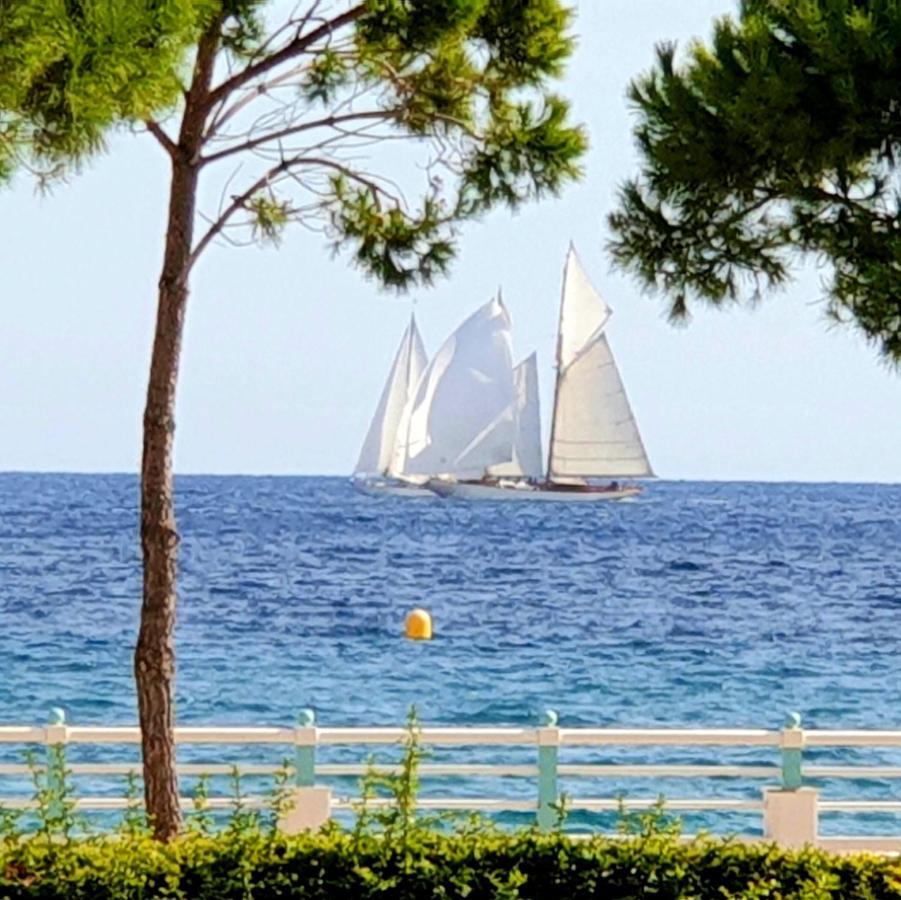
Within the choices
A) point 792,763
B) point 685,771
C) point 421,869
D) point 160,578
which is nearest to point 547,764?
point 685,771

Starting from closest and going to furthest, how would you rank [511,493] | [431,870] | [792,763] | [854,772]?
[431,870]
[792,763]
[854,772]
[511,493]

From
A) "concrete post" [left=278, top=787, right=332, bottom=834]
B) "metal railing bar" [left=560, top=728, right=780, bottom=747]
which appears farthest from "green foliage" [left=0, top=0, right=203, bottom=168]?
"metal railing bar" [left=560, top=728, right=780, bottom=747]

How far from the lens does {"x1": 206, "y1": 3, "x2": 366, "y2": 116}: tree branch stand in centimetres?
902

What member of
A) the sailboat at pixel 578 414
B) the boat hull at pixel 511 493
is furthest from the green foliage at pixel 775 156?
the boat hull at pixel 511 493

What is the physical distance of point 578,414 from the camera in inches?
2469

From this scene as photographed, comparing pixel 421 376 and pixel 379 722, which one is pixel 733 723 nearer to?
pixel 379 722

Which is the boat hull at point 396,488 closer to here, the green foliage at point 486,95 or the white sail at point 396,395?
the white sail at point 396,395

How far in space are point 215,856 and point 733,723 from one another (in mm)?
24166

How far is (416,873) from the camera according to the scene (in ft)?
23.1

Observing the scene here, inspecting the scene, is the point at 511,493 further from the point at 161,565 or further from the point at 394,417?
the point at 161,565

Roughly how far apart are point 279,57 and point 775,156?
94.0 inches

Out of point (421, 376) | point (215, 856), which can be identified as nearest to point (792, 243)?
point (215, 856)

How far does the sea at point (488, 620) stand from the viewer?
103ft

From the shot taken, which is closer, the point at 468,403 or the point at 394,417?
the point at 468,403
